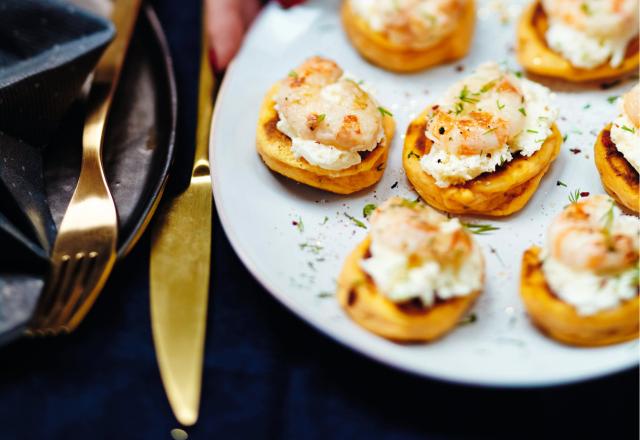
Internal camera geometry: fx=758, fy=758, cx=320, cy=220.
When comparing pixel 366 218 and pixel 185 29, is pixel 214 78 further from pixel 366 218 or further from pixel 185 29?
pixel 366 218

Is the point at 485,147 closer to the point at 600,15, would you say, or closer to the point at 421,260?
the point at 421,260

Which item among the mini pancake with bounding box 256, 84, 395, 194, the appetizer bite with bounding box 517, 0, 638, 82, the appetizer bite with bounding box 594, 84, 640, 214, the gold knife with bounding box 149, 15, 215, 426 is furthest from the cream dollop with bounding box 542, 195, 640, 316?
the gold knife with bounding box 149, 15, 215, 426

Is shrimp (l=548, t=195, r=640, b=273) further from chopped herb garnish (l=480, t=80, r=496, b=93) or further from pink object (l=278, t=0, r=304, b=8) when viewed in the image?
pink object (l=278, t=0, r=304, b=8)

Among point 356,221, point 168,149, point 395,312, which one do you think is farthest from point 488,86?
point 168,149

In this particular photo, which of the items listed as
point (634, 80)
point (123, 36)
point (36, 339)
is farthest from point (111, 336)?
point (634, 80)

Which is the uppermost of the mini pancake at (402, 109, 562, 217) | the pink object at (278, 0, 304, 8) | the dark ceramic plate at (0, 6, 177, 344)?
the pink object at (278, 0, 304, 8)
